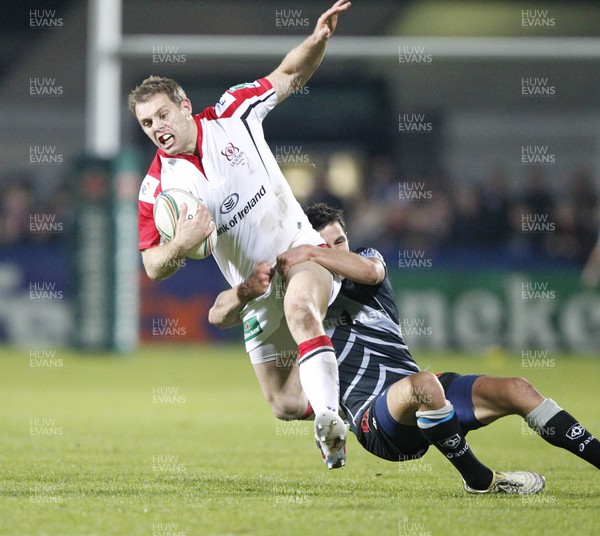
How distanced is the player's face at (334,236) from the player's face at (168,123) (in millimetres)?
851

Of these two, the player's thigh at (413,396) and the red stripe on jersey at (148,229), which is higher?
the red stripe on jersey at (148,229)

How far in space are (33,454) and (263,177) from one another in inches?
87.8

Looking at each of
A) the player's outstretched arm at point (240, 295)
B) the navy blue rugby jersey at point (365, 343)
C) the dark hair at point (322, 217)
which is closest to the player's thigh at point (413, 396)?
the navy blue rugby jersey at point (365, 343)

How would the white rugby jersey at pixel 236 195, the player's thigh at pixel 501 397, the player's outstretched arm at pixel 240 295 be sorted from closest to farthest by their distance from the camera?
the player's thigh at pixel 501 397, the player's outstretched arm at pixel 240 295, the white rugby jersey at pixel 236 195

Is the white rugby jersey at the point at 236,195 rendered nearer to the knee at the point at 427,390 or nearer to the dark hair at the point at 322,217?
the dark hair at the point at 322,217

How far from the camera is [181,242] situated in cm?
548

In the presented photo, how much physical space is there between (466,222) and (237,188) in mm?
10797

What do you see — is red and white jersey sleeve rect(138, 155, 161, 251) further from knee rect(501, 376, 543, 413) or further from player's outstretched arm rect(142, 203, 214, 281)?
knee rect(501, 376, 543, 413)

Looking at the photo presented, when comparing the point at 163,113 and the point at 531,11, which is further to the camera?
the point at 531,11

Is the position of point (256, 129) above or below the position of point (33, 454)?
above

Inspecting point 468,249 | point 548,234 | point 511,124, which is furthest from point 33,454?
point 511,124

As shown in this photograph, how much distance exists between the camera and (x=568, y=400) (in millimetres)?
9977

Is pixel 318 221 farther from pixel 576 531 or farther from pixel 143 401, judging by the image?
pixel 143 401

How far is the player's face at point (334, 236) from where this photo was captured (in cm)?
603
